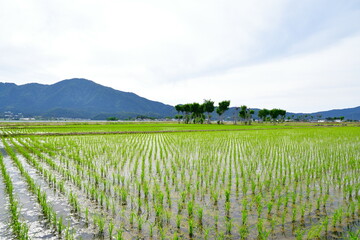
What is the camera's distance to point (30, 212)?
16.3 feet

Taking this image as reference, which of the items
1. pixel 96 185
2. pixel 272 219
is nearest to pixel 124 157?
pixel 96 185

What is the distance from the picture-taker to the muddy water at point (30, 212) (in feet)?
13.4

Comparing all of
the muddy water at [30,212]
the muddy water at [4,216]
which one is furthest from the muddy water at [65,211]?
the muddy water at [4,216]

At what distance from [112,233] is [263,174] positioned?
20.9ft

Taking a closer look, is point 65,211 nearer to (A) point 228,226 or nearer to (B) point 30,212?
(B) point 30,212

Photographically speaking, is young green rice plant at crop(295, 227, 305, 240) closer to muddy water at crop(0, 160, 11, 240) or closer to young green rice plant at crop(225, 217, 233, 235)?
young green rice plant at crop(225, 217, 233, 235)

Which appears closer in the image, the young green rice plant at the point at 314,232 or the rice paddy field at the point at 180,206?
the young green rice plant at the point at 314,232

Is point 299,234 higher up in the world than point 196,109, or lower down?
lower down

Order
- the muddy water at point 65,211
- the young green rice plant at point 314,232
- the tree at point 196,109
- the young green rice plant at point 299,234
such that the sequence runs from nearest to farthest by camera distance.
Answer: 1. the young green rice plant at point 299,234
2. the young green rice plant at point 314,232
3. the muddy water at point 65,211
4. the tree at point 196,109

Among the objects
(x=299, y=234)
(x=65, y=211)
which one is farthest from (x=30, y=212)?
(x=299, y=234)

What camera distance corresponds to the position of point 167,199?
5852mm

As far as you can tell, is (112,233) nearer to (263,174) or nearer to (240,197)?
(240,197)

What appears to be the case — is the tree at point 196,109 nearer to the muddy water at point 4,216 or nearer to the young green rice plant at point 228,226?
the muddy water at point 4,216

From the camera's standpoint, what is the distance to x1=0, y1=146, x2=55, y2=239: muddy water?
4.08m
